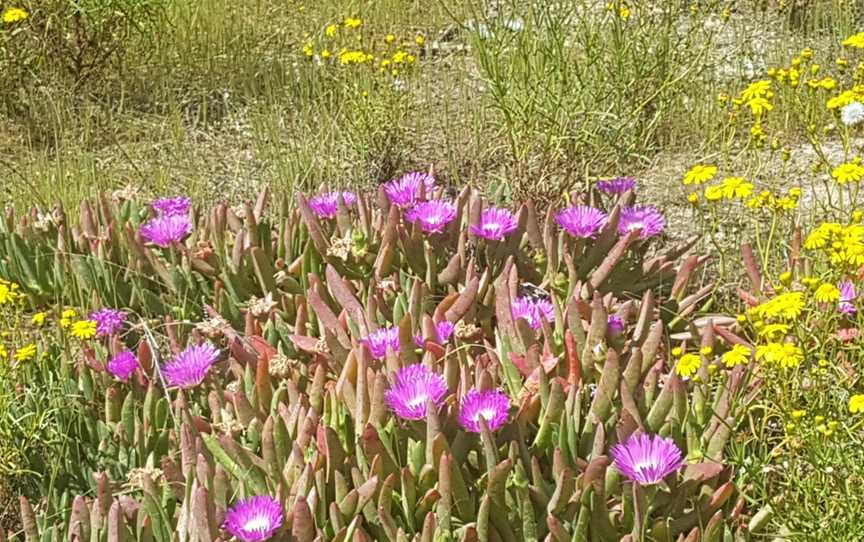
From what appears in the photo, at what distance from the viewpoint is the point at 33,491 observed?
269 cm

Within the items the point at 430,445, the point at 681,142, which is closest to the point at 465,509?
the point at 430,445

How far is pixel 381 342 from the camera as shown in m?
2.71

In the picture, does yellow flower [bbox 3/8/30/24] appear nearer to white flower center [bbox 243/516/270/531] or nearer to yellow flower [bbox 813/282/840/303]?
white flower center [bbox 243/516/270/531]

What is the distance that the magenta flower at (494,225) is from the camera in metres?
3.23

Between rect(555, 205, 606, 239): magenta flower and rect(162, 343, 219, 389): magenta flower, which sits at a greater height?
rect(555, 205, 606, 239): magenta flower

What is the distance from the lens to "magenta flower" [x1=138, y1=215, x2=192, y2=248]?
3395 mm

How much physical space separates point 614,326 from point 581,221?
52cm

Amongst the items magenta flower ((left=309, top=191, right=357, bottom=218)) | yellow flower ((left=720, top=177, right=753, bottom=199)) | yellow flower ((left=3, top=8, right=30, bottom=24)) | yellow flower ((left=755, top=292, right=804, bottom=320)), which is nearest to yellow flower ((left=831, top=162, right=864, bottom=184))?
yellow flower ((left=720, top=177, right=753, bottom=199))

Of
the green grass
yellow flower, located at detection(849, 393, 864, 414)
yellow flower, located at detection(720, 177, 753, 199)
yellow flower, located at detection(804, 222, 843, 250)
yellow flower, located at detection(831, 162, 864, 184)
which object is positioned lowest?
the green grass

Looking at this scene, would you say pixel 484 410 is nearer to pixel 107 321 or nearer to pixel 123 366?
pixel 123 366

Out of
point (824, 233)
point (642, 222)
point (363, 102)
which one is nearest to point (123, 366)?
point (642, 222)

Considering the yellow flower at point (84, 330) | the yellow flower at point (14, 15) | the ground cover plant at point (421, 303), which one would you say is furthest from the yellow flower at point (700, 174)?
the yellow flower at point (14, 15)

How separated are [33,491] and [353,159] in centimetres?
231

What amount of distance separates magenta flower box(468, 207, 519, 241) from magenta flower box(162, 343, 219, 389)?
86 cm
